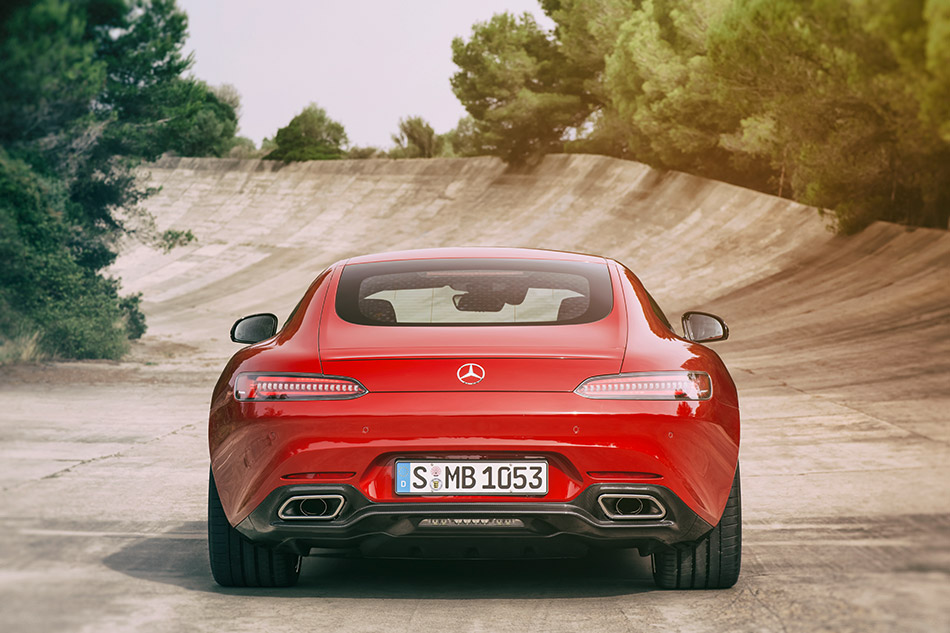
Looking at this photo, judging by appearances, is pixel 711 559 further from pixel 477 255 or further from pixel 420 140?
pixel 420 140

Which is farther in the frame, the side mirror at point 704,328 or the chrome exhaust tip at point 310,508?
the side mirror at point 704,328

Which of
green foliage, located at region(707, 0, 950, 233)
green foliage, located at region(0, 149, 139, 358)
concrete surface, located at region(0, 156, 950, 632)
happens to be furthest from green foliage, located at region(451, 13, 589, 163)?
green foliage, located at region(0, 149, 139, 358)

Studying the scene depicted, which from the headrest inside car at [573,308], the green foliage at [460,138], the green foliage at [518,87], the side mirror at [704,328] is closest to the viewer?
the headrest inside car at [573,308]

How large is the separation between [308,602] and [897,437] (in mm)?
7444

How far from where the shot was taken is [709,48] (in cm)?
2811

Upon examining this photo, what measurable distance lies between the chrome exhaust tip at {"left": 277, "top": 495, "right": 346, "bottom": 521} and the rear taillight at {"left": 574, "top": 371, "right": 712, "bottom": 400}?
100 centimetres

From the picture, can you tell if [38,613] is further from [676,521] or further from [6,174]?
[6,174]

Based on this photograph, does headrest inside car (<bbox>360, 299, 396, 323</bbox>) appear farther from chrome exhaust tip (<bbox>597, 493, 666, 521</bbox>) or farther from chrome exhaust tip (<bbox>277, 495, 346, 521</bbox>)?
chrome exhaust tip (<bbox>597, 493, 666, 521</bbox>)

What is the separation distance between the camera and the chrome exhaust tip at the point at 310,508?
15.0 ft

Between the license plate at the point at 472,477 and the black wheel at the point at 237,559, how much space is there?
0.89 meters

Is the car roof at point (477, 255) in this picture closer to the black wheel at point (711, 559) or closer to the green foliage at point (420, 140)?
the black wheel at point (711, 559)

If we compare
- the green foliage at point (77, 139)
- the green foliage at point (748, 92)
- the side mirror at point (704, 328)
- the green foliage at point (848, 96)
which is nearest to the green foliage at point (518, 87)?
the green foliage at point (748, 92)

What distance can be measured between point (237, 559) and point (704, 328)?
2.38 metres

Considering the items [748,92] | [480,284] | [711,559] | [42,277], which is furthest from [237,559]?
[748,92]
